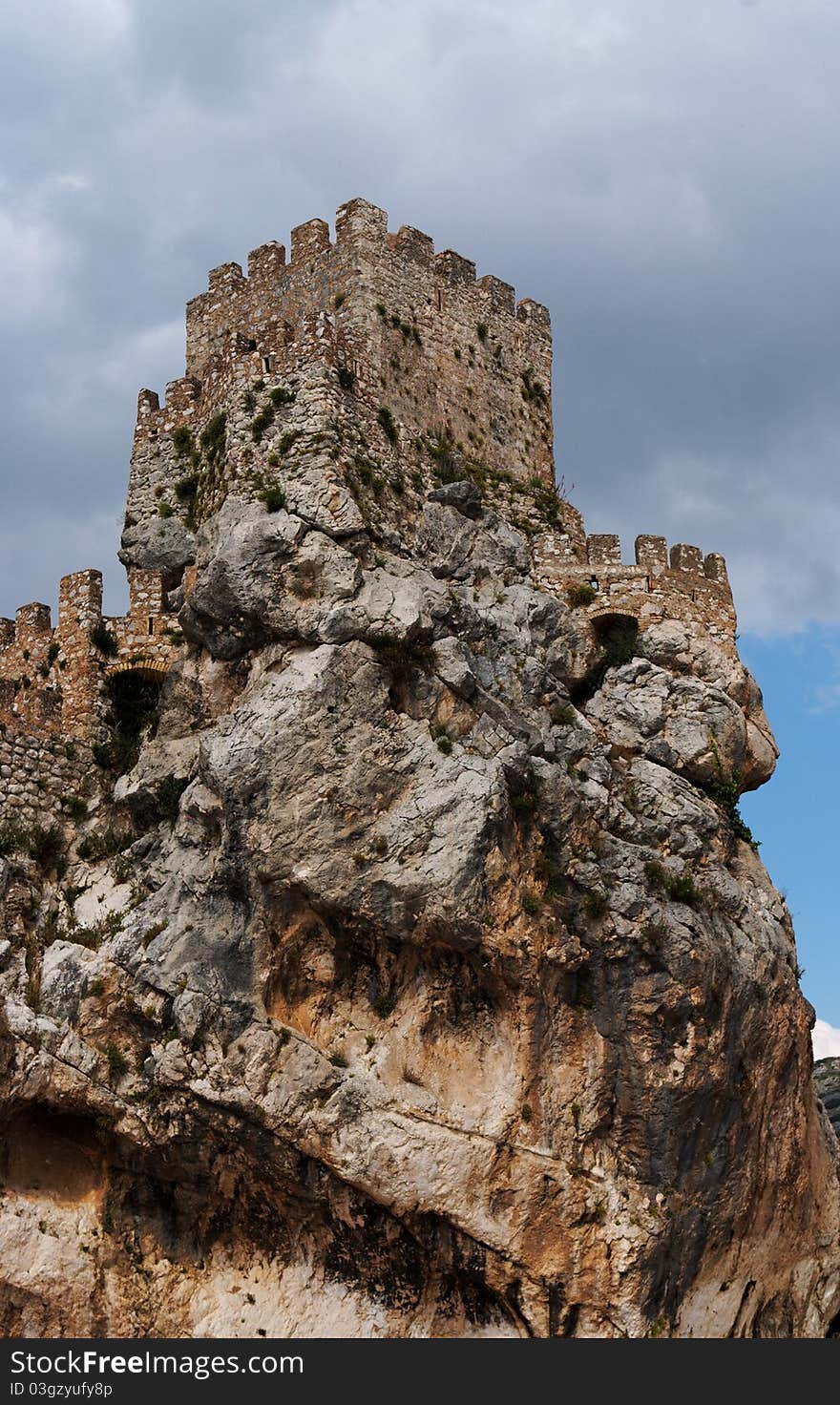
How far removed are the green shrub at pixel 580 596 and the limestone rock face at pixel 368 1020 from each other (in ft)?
13.0

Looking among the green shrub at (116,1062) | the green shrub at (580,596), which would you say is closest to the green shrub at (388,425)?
the green shrub at (580,596)

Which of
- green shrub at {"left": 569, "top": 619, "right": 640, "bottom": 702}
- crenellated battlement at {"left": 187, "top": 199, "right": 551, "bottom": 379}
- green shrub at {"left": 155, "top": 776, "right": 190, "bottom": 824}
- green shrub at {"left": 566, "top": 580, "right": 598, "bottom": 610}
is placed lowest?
green shrub at {"left": 155, "top": 776, "right": 190, "bottom": 824}

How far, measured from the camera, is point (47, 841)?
89.9 feet

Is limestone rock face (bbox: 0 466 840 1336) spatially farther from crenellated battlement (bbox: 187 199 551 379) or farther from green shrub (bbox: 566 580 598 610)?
crenellated battlement (bbox: 187 199 551 379)

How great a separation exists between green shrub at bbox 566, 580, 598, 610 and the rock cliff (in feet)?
10.0

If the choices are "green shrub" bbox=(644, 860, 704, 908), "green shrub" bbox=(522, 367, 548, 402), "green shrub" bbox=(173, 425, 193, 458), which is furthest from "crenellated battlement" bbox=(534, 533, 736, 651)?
"green shrub" bbox=(173, 425, 193, 458)

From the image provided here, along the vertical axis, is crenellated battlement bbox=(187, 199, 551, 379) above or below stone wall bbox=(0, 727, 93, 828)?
above

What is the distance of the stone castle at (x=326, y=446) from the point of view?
29.0 m

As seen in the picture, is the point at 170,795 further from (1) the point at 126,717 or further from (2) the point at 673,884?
(2) the point at 673,884

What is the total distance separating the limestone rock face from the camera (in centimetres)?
2369

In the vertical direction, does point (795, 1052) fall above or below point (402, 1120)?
above
